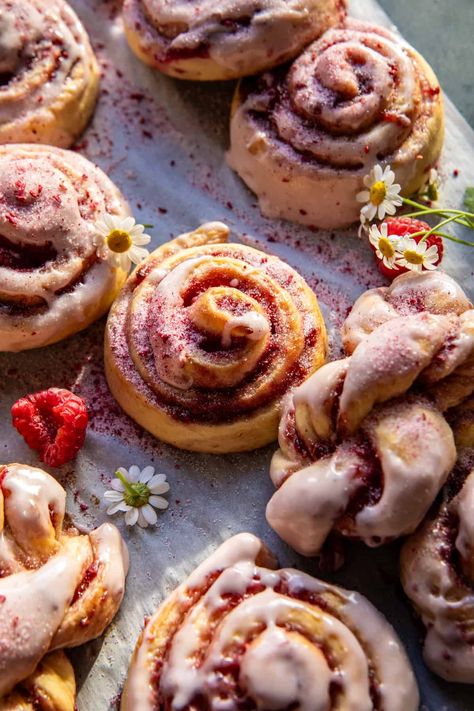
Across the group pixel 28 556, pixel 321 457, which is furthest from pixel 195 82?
pixel 28 556

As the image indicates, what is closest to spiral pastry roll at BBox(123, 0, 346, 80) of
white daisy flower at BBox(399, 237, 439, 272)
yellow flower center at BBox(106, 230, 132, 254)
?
yellow flower center at BBox(106, 230, 132, 254)

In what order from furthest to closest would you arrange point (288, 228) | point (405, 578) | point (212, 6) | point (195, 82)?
1. point (195, 82)
2. point (288, 228)
3. point (212, 6)
4. point (405, 578)

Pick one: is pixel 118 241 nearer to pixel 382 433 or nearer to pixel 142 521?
pixel 142 521

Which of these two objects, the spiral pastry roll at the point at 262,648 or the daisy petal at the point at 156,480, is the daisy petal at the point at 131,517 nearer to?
the daisy petal at the point at 156,480

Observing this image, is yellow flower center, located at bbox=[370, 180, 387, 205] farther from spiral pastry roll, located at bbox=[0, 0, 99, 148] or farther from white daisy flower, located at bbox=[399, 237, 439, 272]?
spiral pastry roll, located at bbox=[0, 0, 99, 148]

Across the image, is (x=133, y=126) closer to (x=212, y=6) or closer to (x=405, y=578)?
(x=212, y=6)

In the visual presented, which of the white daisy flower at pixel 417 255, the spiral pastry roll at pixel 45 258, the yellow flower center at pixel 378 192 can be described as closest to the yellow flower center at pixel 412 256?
the white daisy flower at pixel 417 255

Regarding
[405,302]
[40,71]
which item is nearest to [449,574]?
[405,302]

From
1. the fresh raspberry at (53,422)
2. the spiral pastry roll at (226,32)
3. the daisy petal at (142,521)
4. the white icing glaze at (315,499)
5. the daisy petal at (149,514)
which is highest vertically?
the spiral pastry roll at (226,32)

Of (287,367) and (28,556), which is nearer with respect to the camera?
(28,556)
